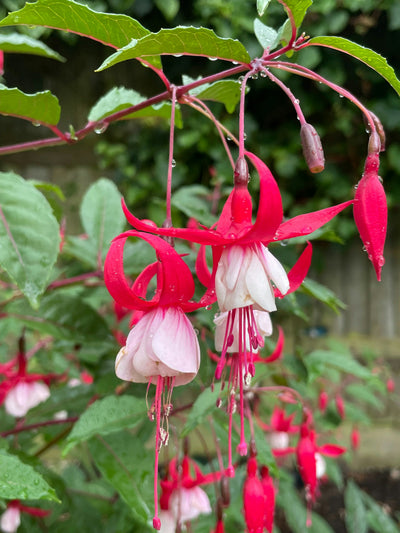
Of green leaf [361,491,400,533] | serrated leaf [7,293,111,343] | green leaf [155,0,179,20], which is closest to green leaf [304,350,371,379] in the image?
serrated leaf [7,293,111,343]

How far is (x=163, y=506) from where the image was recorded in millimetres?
641

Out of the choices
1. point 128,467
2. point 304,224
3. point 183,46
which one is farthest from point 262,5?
point 128,467

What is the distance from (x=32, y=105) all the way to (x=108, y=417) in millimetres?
356

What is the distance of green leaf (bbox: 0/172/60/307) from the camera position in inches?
17.7

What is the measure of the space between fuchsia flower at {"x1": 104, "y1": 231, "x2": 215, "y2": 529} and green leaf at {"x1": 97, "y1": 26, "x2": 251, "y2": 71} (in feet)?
0.43

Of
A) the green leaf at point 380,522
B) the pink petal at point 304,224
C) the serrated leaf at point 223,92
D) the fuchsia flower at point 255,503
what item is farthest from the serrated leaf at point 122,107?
the green leaf at point 380,522

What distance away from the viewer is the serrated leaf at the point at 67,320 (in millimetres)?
700

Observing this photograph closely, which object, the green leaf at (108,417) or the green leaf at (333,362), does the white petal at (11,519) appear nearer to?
the green leaf at (108,417)

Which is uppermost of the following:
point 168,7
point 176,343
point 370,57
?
point 168,7

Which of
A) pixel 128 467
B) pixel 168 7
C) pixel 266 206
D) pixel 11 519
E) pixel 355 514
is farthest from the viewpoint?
pixel 168 7

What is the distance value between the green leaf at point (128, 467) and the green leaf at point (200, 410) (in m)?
0.10

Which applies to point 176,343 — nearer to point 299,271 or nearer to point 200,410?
point 299,271

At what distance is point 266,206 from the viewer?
0.95 feet

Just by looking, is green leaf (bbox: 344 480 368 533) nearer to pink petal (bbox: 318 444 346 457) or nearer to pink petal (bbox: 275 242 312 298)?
pink petal (bbox: 318 444 346 457)
